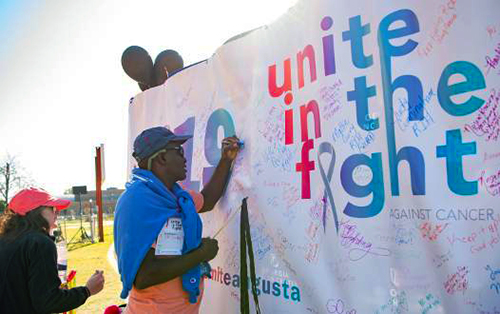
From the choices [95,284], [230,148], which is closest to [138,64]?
[230,148]

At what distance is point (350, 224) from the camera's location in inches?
67.9

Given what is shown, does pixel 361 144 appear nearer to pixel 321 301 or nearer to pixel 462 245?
pixel 462 245

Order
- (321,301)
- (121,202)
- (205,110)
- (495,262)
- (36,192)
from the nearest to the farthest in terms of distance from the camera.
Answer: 1. (495,262)
2. (121,202)
3. (321,301)
4. (36,192)
5. (205,110)

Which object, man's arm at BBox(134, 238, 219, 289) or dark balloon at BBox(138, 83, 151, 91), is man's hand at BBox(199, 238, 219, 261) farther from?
dark balloon at BBox(138, 83, 151, 91)

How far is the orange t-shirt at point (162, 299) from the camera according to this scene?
173 cm

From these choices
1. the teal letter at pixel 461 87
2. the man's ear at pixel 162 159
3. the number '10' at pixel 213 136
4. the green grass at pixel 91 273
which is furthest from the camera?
the green grass at pixel 91 273

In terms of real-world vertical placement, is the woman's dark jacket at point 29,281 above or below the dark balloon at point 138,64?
below

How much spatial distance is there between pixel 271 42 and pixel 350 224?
1.12 m

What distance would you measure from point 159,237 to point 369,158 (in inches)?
39.8

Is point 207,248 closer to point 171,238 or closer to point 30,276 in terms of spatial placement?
point 171,238

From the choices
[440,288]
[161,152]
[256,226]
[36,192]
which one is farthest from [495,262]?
[36,192]

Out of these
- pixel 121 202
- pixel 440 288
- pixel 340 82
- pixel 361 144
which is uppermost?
pixel 340 82
